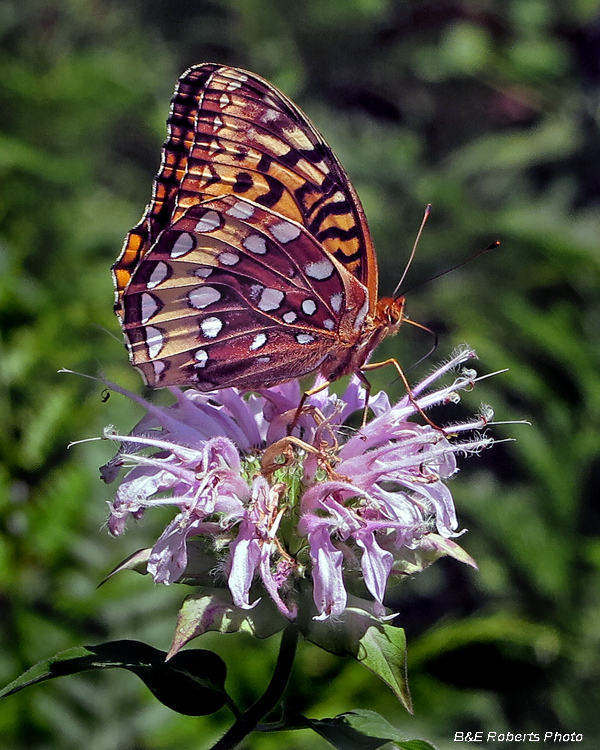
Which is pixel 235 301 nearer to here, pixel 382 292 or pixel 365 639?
pixel 365 639

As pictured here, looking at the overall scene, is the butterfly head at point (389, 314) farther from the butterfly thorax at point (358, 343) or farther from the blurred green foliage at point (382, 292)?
the blurred green foliage at point (382, 292)

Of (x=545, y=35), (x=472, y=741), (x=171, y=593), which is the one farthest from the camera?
(x=545, y=35)

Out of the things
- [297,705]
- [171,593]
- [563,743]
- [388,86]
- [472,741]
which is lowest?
[563,743]

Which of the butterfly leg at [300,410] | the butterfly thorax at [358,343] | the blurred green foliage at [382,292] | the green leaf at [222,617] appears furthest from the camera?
the blurred green foliage at [382,292]

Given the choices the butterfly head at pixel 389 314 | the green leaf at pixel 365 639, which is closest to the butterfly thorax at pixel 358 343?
the butterfly head at pixel 389 314

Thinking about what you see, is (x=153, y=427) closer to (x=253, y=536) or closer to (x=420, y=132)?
(x=253, y=536)

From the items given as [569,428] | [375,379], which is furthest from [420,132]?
[569,428]

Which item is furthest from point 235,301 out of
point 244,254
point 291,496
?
point 291,496
